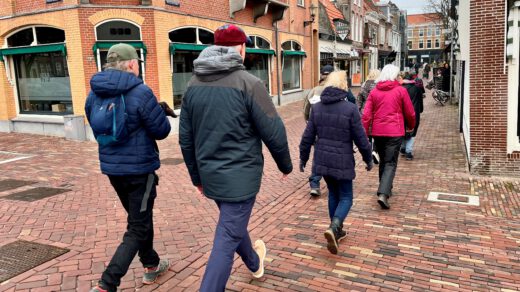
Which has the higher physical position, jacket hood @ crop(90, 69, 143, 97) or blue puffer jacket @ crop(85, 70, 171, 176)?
jacket hood @ crop(90, 69, 143, 97)

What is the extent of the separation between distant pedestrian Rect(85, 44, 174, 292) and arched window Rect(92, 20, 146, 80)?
9.11 metres

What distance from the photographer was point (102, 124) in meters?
3.23

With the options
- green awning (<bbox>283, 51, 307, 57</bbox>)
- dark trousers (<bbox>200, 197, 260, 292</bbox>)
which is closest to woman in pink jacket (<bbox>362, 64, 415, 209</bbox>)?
dark trousers (<bbox>200, 197, 260, 292</bbox>)

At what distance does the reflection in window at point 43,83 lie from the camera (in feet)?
41.9

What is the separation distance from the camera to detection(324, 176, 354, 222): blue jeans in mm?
4520

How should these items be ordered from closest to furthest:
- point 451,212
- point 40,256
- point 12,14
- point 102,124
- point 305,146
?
point 102,124
point 40,256
point 305,146
point 451,212
point 12,14

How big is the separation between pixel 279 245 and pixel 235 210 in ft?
5.83

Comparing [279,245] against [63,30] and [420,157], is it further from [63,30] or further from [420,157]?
[63,30]

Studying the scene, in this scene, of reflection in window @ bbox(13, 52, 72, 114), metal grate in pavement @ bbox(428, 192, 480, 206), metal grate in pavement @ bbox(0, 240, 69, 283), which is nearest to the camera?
metal grate in pavement @ bbox(0, 240, 69, 283)

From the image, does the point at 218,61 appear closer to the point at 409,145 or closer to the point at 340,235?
the point at 340,235

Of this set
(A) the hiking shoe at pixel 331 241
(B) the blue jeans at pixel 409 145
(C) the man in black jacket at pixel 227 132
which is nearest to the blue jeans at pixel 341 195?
(A) the hiking shoe at pixel 331 241

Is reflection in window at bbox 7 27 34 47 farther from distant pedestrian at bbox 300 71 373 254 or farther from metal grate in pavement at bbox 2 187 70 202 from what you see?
distant pedestrian at bbox 300 71 373 254

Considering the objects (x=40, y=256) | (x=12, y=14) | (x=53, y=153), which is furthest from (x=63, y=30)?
(x=40, y=256)

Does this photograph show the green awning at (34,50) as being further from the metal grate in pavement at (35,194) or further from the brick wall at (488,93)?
the brick wall at (488,93)
